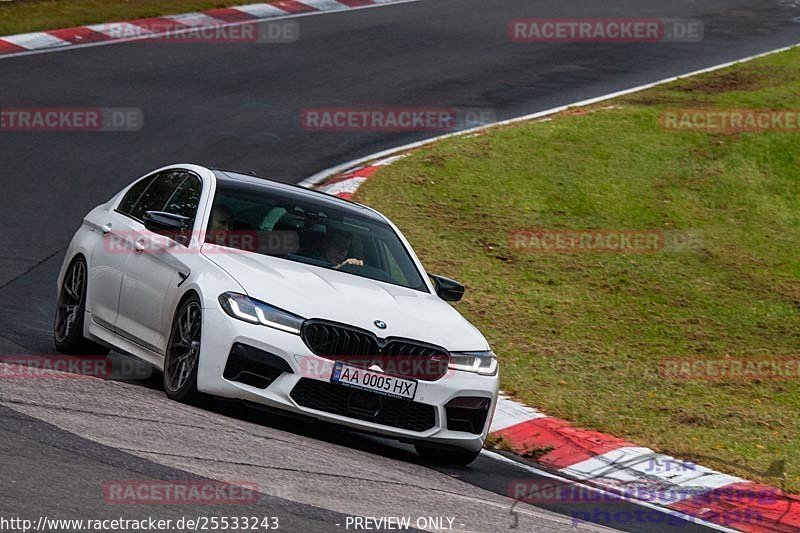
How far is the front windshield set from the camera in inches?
340

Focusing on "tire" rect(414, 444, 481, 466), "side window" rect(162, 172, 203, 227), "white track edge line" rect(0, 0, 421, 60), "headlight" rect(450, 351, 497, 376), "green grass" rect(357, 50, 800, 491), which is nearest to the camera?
"headlight" rect(450, 351, 497, 376)

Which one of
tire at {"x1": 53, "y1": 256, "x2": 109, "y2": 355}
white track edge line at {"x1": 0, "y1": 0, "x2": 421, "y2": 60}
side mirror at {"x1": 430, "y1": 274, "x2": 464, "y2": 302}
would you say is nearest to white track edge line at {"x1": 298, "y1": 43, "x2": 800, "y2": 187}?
tire at {"x1": 53, "y1": 256, "x2": 109, "y2": 355}

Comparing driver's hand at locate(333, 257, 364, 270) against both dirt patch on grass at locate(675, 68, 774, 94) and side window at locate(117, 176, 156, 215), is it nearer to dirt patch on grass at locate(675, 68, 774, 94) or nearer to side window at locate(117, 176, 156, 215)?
side window at locate(117, 176, 156, 215)

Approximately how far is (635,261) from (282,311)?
23.3 ft

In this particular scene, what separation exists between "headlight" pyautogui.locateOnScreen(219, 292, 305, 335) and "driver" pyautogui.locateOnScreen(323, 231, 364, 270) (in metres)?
1.12

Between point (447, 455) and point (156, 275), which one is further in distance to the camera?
point (156, 275)

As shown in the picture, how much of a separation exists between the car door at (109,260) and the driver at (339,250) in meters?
1.37

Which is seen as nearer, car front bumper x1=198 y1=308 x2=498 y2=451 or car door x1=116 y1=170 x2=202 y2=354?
car front bumper x1=198 y1=308 x2=498 y2=451

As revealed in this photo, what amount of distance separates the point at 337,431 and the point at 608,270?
583 centimetres

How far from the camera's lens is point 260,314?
7.55 metres

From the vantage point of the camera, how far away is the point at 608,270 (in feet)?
44.8

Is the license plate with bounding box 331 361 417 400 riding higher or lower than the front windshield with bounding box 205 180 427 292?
lower

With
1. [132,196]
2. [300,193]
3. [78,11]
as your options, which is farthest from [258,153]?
[78,11]

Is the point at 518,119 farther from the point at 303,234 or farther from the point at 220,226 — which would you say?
the point at 220,226
